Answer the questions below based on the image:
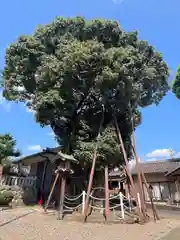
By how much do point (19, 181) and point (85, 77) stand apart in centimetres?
915

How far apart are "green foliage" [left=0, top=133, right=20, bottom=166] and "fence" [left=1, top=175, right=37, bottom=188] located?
5.49 feet

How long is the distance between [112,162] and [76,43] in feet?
26.0

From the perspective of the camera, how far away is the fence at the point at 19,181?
49.1 ft

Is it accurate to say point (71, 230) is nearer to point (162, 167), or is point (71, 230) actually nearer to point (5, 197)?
point (5, 197)

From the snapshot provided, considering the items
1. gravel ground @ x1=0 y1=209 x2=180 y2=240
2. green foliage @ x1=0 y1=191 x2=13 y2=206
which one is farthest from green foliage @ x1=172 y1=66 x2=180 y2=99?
green foliage @ x1=0 y1=191 x2=13 y2=206

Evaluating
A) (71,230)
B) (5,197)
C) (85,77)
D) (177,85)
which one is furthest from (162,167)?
(71,230)

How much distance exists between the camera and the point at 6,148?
56.5 feet

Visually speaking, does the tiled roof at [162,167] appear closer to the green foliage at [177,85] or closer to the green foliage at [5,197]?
the green foliage at [177,85]

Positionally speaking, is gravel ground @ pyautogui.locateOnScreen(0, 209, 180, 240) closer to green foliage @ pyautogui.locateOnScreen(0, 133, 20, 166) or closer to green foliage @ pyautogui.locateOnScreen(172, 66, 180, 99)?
green foliage @ pyautogui.locateOnScreen(0, 133, 20, 166)

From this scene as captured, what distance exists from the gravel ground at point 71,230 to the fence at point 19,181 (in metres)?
4.87

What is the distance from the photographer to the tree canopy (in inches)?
499

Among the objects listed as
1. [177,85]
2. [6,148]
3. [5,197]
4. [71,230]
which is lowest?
[71,230]

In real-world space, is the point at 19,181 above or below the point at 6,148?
below

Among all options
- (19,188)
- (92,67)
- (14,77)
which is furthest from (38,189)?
(92,67)
